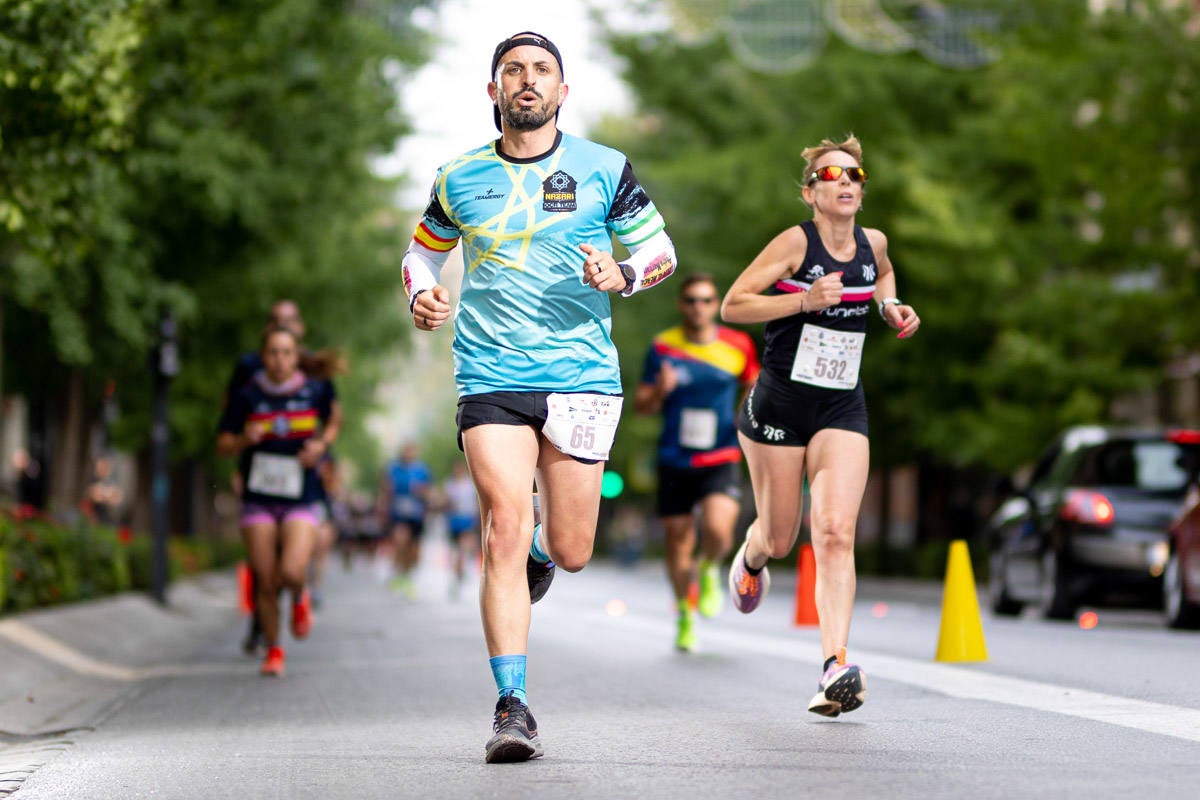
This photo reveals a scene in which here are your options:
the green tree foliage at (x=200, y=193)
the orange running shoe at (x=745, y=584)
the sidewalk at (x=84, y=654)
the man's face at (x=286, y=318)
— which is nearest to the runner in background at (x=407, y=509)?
the green tree foliage at (x=200, y=193)

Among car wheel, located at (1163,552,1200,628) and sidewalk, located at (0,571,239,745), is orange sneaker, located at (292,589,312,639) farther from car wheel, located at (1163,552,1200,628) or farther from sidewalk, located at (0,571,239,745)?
car wheel, located at (1163,552,1200,628)

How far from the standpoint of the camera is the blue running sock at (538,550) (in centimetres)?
734

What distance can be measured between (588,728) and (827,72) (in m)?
25.8

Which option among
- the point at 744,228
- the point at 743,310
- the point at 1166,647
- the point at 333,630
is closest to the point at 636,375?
the point at 744,228

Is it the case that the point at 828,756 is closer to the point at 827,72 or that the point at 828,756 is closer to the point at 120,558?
the point at 120,558

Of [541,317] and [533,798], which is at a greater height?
[541,317]

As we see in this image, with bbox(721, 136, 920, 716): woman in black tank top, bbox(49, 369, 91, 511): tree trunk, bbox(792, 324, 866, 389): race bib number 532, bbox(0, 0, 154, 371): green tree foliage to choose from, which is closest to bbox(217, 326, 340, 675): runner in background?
bbox(0, 0, 154, 371): green tree foliage

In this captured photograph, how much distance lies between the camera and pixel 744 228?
3391 cm

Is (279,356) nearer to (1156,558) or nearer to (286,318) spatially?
(286,318)

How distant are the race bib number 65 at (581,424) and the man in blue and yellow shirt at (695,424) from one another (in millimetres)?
5370

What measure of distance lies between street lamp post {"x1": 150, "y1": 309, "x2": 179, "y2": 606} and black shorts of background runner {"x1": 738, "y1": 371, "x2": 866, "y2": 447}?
1404 cm

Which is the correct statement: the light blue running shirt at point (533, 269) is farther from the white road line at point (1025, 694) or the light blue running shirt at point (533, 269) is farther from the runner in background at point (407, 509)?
the runner in background at point (407, 509)

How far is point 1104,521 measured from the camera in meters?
16.6

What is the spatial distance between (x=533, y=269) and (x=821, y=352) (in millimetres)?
1794
